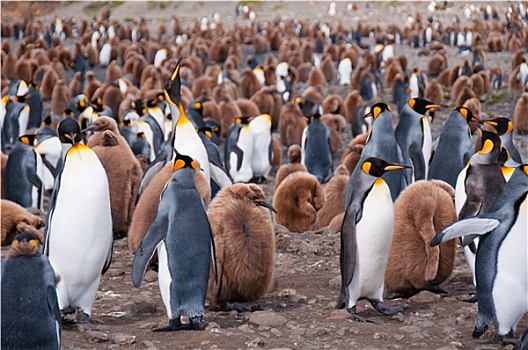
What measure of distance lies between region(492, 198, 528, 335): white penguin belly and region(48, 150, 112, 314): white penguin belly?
186cm

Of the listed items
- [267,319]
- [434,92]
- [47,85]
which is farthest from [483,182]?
[47,85]

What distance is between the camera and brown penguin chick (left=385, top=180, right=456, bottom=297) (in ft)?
13.2

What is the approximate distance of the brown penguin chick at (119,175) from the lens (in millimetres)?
5379

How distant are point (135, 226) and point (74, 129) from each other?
694 mm

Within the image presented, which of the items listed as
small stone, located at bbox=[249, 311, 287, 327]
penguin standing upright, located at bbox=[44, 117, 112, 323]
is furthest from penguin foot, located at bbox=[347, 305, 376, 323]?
penguin standing upright, located at bbox=[44, 117, 112, 323]

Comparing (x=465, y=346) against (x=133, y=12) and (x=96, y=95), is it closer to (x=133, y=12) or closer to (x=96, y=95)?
(x=96, y=95)

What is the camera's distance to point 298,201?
629 cm

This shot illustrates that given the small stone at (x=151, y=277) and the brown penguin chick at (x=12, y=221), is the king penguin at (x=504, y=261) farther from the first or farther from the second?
the brown penguin chick at (x=12, y=221)

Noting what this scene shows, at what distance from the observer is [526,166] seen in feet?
11.4

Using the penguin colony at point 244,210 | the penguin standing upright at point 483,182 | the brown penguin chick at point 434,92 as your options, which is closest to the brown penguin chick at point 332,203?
the penguin colony at point 244,210

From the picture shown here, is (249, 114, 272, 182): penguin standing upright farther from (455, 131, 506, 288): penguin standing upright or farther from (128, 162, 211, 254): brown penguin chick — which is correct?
(455, 131, 506, 288): penguin standing upright

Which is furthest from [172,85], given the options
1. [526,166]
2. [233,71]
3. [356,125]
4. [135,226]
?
[233,71]

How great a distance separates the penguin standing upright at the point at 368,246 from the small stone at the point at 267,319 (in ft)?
1.16

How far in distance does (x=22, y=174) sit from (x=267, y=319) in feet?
13.9
